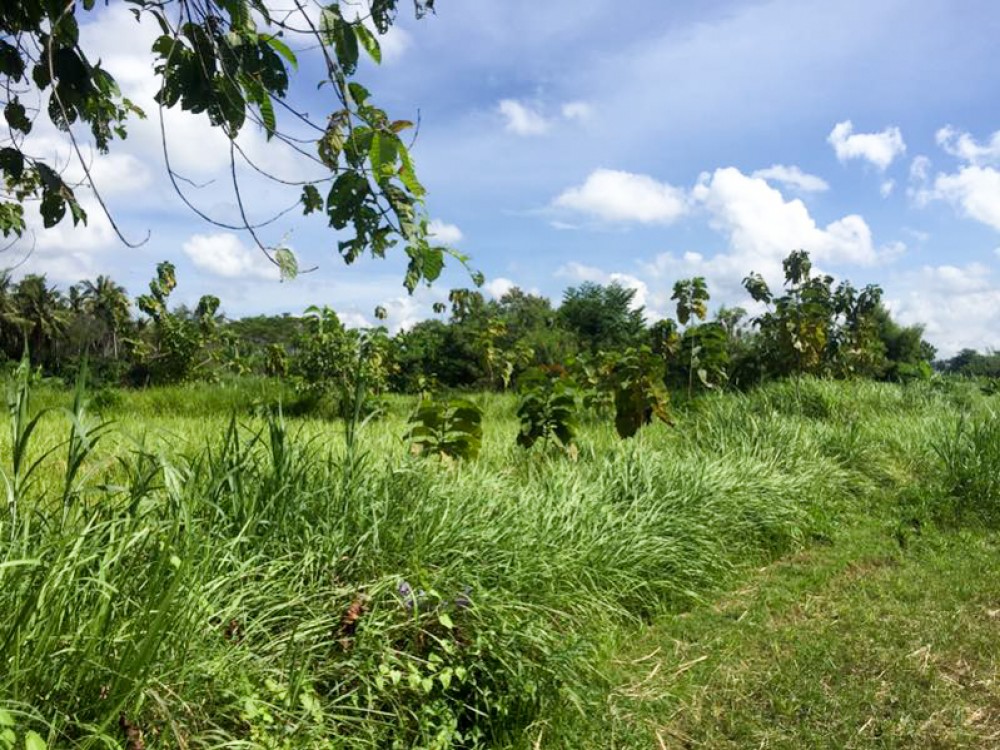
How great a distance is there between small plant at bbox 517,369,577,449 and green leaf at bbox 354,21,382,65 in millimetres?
3866

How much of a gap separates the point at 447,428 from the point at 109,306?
37.7 meters

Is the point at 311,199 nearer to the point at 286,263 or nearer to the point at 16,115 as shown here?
the point at 286,263

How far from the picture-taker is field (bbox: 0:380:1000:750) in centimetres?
195

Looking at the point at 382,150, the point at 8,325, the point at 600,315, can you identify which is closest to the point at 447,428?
the point at 382,150

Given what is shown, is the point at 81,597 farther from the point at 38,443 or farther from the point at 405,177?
the point at 38,443

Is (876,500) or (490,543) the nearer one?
(490,543)

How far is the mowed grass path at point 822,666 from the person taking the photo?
2703 millimetres

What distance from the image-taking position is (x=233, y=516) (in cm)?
282

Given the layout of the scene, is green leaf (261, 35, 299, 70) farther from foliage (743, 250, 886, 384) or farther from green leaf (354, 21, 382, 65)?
foliage (743, 250, 886, 384)

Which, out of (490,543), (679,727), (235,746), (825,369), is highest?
(825,369)

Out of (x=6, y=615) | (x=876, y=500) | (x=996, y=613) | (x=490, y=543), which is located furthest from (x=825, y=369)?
(x=6, y=615)

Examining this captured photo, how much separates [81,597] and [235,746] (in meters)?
0.58

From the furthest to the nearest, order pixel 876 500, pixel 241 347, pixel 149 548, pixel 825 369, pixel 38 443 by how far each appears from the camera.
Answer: pixel 241 347 → pixel 825 369 → pixel 876 500 → pixel 38 443 → pixel 149 548

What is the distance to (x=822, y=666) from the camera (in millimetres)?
3172
